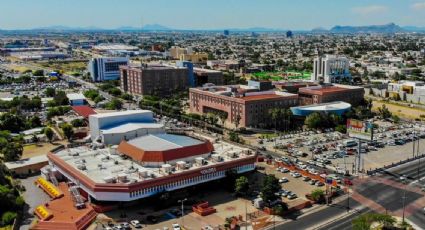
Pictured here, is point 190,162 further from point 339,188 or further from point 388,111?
point 388,111

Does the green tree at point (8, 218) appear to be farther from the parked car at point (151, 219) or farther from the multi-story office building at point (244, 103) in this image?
the multi-story office building at point (244, 103)

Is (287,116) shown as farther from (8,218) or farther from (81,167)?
(8,218)

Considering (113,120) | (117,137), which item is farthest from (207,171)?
(113,120)

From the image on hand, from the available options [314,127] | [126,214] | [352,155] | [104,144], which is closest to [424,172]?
[352,155]

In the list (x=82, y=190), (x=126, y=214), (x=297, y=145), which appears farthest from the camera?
(x=297, y=145)

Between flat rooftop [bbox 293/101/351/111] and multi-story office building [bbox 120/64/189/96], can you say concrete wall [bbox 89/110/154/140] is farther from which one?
multi-story office building [bbox 120/64/189/96]
